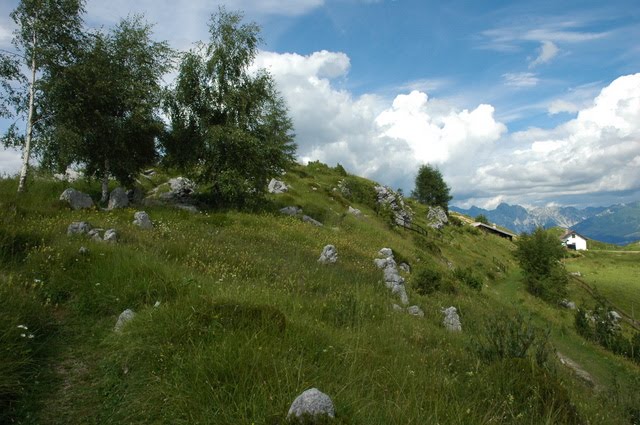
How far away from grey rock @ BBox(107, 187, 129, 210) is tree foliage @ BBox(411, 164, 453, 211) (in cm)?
8829

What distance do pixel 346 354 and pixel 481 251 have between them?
68.4m

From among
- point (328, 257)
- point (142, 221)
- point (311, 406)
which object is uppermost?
point (142, 221)

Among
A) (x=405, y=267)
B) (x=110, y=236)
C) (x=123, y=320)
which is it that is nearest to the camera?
(x=123, y=320)

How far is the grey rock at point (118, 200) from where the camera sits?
20047 millimetres

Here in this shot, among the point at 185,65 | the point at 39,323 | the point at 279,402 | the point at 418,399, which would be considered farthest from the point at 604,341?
the point at 185,65

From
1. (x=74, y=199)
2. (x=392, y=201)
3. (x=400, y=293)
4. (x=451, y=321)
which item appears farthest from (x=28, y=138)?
(x=392, y=201)

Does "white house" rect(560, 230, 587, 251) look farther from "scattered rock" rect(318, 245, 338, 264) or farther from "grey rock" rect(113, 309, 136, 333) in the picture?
"grey rock" rect(113, 309, 136, 333)

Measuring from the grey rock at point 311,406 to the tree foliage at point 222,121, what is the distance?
893 inches

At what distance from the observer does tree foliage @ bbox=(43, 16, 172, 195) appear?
62.8ft

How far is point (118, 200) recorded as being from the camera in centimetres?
2034

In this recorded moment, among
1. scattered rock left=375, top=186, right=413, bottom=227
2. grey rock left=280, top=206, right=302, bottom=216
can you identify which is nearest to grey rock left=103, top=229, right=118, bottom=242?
grey rock left=280, top=206, right=302, bottom=216

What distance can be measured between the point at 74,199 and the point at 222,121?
39.6 feet

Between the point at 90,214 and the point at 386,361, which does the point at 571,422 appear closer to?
the point at 386,361

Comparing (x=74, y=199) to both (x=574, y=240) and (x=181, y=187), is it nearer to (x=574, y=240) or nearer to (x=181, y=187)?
(x=181, y=187)
